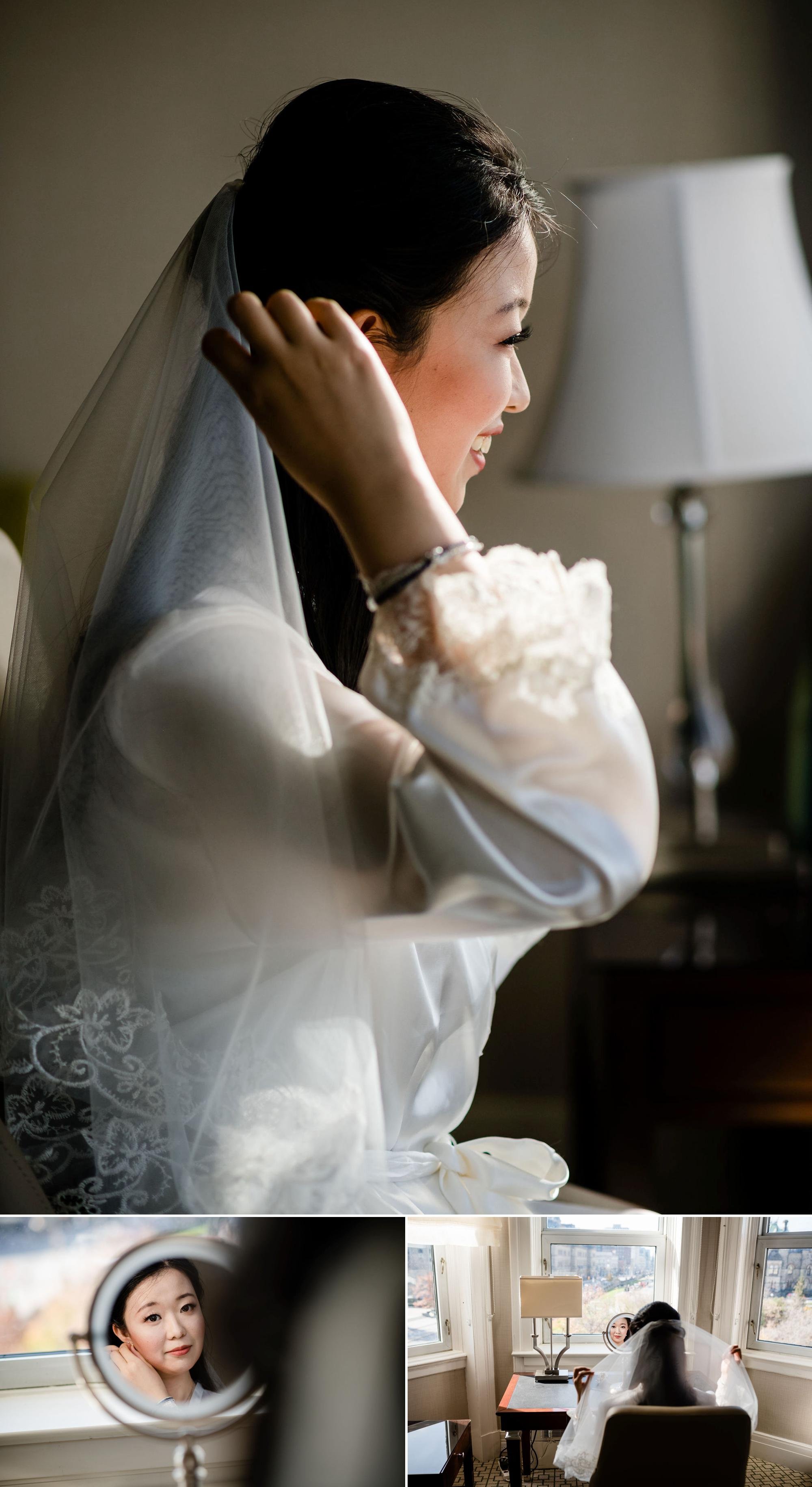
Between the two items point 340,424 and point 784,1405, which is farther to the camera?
point 784,1405

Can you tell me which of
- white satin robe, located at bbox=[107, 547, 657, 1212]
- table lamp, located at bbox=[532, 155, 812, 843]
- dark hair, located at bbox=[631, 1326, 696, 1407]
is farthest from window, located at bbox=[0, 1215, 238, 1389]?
table lamp, located at bbox=[532, 155, 812, 843]

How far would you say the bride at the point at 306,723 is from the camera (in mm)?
617

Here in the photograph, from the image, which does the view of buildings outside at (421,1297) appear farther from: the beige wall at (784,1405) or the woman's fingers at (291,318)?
the woman's fingers at (291,318)

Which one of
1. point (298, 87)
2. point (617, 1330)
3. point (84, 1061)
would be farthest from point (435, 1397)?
point (298, 87)

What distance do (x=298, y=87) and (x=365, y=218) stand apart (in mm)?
368

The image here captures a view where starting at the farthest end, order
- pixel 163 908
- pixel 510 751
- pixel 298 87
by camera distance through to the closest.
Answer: pixel 298 87, pixel 163 908, pixel 510 751

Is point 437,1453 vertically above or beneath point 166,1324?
beneath

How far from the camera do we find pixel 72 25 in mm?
1133

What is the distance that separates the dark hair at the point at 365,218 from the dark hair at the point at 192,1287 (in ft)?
1.55

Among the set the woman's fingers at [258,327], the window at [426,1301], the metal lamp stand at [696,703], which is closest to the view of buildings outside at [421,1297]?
the window at [426,1301]

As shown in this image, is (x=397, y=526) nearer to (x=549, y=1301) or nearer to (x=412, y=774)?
(x=412, y=774)

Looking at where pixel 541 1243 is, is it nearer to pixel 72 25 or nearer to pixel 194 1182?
pixel 194 1182

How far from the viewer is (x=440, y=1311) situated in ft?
2.90

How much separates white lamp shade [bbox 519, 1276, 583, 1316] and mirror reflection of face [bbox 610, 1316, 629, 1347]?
27mm
